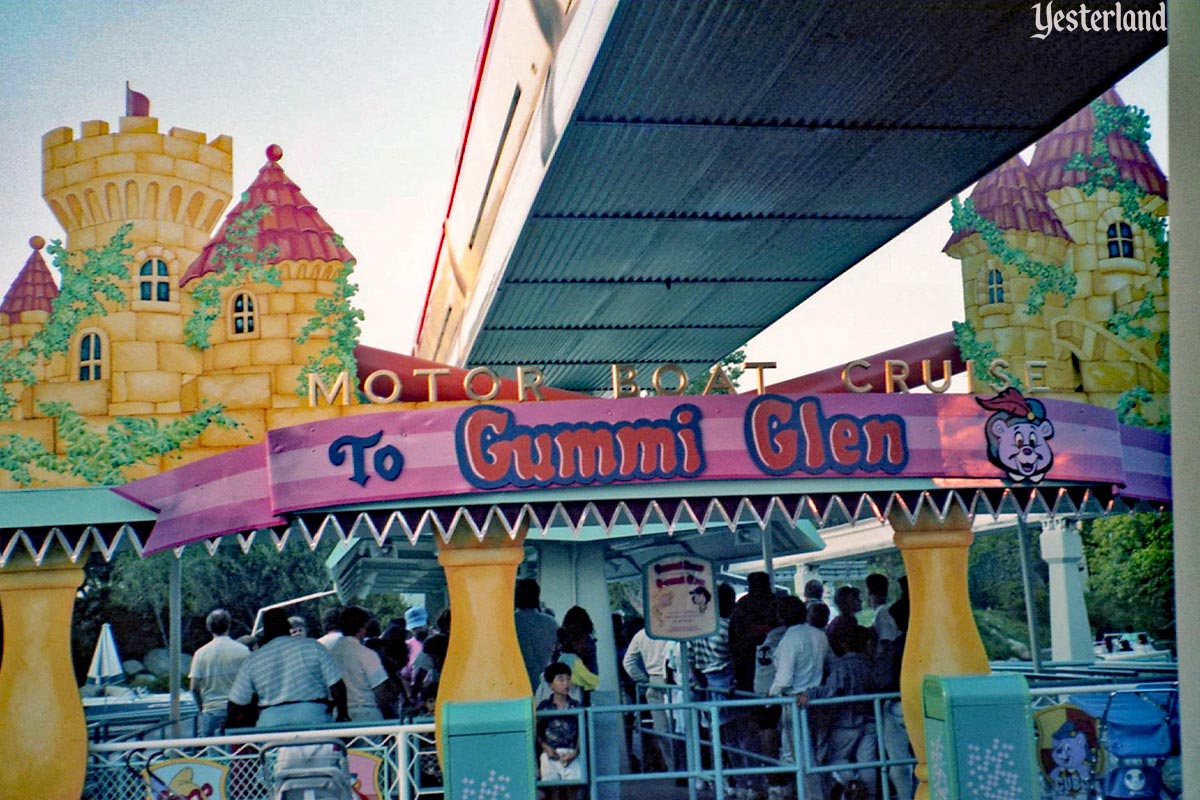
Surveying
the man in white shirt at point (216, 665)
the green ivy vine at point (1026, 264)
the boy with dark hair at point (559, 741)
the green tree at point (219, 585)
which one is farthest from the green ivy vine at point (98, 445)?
the green tree at point (219, 585)

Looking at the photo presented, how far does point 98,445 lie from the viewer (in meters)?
8.42

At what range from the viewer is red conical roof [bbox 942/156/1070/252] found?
1020 centimetres

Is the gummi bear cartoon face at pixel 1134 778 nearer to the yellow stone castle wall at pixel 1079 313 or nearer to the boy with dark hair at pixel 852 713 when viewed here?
the boy with dark hair at pixel 852 713

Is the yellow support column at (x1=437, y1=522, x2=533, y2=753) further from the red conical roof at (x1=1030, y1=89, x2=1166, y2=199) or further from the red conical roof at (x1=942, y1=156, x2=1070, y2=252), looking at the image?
the red conical roof at (x1=1030, y1=89, x2=1166, y2=199)

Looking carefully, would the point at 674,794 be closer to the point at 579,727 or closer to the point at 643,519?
the point at 579,727

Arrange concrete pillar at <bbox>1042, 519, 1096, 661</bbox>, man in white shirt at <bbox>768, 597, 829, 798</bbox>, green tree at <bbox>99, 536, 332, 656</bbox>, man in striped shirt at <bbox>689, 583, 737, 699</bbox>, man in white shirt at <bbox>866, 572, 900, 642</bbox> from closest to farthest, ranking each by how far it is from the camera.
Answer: man in white shirt at <bbox>768, 597, 829, 798</bbox>
man in white shirt at <bbox>866, 572, 900, 642</bbox>
man in striped shirt at <bbox>689, 583, 737, 699</bbox>
concrete pillar at <bbox>1042, 519, 1096, 661</bbox>
green tree at <bbox>99, 536, 332, 656</bbox>

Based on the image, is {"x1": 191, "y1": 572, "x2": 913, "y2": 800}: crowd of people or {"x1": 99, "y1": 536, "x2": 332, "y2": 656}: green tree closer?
{"x1": 191, "y1": 572, "x2": 913, "y2": 800}: crowd of people

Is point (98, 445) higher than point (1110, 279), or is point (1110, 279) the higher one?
point (1110, 279)

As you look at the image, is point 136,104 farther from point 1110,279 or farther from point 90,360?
point 1110,279

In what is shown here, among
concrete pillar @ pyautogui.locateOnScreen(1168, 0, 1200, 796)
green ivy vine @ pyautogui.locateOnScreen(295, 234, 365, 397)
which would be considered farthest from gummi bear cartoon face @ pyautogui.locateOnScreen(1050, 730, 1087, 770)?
concrete pillar @ pyautogui.locateOnScreen(1168, 0, 1200, 796)

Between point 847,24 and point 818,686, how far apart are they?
457cm

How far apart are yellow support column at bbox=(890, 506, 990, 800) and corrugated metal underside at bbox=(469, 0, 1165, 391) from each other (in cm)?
315

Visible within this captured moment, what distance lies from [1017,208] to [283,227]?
18.7 ft

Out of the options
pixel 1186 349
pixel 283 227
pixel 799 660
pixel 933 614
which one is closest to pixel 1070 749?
pixel 933 614
